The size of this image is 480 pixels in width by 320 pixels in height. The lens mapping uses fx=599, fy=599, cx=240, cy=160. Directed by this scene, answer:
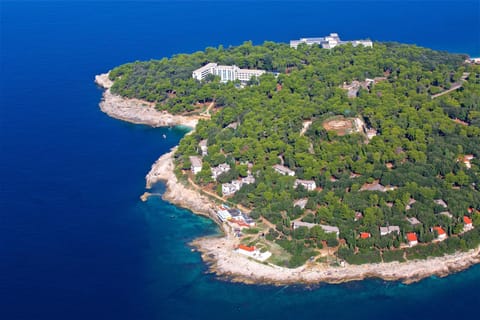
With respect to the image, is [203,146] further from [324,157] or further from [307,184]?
[307,184]

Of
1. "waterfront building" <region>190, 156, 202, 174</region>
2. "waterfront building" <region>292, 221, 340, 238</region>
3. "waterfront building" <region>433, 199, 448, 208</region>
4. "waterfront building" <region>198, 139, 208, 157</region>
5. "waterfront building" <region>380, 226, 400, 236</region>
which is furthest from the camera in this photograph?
"waterfront building" <region>198, 139, 208, 157</region>

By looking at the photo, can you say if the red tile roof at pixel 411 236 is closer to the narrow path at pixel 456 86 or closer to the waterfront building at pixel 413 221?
the waterfront building at pixel 413 221

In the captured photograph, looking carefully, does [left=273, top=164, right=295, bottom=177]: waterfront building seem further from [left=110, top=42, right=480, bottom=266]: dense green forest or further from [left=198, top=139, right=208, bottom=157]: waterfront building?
[left=198, top=139, right=208, bottom=157]: waterfront building

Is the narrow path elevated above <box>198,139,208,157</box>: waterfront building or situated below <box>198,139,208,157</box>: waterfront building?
above

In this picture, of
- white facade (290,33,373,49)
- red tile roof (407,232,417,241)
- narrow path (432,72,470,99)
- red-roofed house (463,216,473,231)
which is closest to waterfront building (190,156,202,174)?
red tile roof (407,232,417,241)

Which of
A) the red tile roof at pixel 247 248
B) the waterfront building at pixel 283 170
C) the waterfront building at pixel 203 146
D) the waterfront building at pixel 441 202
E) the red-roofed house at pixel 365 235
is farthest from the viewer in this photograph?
the waterfront building at pixel 203 146

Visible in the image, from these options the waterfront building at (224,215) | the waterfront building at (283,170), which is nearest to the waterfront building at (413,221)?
the waterfront building at (283,170)
